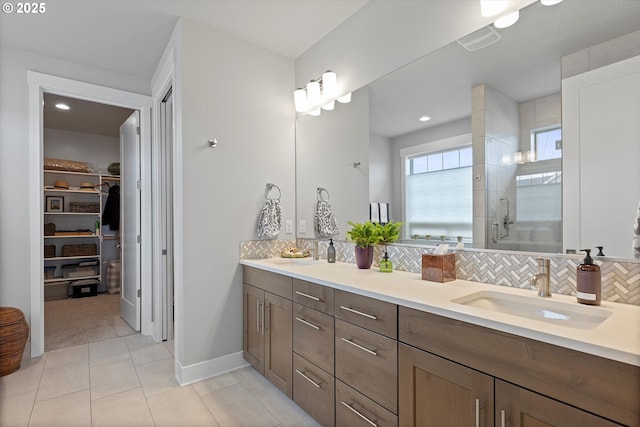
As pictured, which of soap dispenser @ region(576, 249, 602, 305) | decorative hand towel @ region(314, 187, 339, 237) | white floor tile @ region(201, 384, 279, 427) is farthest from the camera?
decorative hand towel @ region(314, 187, 339, 237)

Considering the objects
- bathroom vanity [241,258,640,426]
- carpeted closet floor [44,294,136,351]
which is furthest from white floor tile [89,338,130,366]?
bathroom vanity [241,258,640,426]

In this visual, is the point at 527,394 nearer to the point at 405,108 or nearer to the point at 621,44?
the point at 621,44

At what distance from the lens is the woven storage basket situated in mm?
2420

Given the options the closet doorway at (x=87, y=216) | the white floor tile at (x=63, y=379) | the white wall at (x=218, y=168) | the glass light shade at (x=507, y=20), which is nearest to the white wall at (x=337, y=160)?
the white wall at (x=218, y=168)

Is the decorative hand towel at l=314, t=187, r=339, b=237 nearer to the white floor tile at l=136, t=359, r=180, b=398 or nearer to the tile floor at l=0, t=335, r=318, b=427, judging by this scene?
the tile floor at l=0, t=335, r=318, b=427

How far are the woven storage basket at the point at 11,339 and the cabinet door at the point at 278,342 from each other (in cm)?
198

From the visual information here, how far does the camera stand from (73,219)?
17.7 ft

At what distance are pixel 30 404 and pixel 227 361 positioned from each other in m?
1.24

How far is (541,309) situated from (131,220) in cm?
383

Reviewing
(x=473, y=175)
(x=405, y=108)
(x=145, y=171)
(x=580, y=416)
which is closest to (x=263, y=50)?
(x=405, y=108)

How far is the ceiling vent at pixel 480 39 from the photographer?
1.60 meters

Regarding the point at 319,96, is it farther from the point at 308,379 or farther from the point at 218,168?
the point at 308,379

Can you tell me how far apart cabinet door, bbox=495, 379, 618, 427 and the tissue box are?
2.24 ft

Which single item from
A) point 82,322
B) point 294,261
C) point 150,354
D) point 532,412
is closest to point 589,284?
point 532,412
